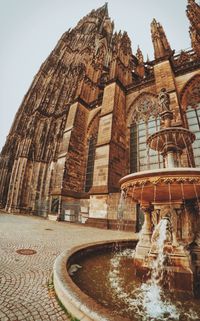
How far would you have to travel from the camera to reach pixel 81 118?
572 inches

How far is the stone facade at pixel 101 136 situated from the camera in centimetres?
968

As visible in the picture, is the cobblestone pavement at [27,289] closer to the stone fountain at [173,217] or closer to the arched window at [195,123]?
the stone fountain at [173,217]

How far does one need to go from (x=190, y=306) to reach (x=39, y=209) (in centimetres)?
1738

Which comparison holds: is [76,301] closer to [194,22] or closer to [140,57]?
[194,22]

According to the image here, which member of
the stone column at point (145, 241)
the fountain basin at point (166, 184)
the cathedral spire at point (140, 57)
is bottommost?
the stone column at point (145, 241)

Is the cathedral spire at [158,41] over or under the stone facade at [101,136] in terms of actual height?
over

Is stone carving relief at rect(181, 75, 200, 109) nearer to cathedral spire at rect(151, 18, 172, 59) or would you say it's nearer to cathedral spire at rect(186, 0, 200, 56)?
cathedral spire at rect(151, 18, 172, 59)

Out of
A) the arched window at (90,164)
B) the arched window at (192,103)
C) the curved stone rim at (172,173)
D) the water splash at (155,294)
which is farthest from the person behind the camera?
the arched window at (90,164)

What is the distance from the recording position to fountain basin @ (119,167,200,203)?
251cm

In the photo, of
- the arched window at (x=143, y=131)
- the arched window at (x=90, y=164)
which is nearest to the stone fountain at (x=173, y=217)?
the arched window at (x=143, y=131)

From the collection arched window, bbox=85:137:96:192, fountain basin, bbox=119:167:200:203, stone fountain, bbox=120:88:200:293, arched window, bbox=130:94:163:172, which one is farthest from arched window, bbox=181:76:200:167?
fountain basin, bbox=119:167:200:203

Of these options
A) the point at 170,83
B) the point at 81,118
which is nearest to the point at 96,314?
the point at 170,83

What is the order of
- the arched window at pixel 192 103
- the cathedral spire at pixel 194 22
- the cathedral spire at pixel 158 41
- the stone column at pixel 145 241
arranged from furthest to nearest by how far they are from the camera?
the cathedral spire at pixel 194 22, the cathedral spire at pixel 158 41, the arched window at pixel 192 103, the stone column at pixel 145 241

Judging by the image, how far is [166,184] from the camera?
261 cm
